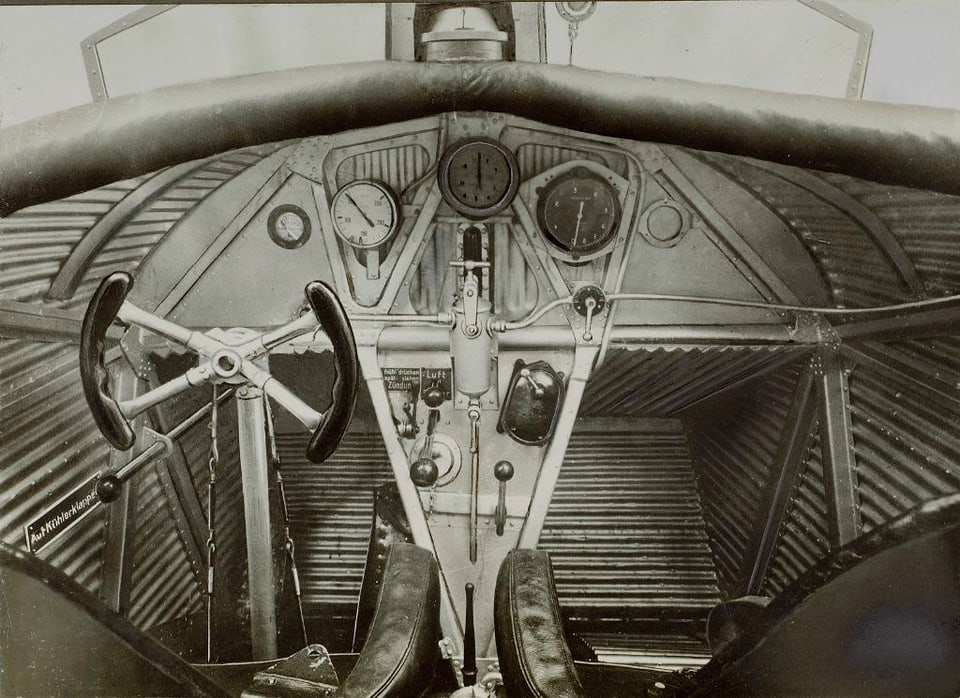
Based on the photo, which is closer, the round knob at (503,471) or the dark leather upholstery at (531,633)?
the dark leather upholstery at (531,633)

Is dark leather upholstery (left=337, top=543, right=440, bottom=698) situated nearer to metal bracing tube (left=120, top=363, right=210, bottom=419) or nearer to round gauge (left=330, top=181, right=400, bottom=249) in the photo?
metal bracing tube (left=120, top=363, right=210, bottom=419)

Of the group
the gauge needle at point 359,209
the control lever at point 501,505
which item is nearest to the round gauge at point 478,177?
the gauge needle at point 359,209

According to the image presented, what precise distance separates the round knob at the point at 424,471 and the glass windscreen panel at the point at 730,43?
103cm

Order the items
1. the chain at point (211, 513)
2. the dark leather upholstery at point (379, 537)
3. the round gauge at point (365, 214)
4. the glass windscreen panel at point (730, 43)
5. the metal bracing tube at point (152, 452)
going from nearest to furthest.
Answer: the glass windscreen panel at point (730, 43) < the metal bracing tube at point (152, 452) < the chain at point (211, 513) < the round gauge at point (365, 214) < the dark leather upholstery at point (379, 537)

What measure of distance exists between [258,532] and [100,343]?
562 millimetres

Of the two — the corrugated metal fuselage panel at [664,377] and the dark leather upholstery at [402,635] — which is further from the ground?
the corrugated metal fuselage panel at [664,377]

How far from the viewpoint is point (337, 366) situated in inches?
45.3

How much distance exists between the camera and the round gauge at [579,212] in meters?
1.58

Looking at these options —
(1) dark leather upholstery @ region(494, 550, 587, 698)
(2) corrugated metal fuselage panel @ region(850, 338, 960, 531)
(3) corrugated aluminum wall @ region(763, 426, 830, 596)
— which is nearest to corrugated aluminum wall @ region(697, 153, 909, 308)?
(2) corrugated metal fuselage panel @ region(850, 338, 960, 531)

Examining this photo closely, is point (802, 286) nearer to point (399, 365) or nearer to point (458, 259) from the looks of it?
point (458, 259)

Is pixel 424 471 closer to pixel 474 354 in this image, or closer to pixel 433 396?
pixel 433 396

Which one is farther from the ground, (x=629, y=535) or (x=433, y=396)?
(x=433, y=396)

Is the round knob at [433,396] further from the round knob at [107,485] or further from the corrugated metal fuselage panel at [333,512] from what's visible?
the round knob at [107,485]

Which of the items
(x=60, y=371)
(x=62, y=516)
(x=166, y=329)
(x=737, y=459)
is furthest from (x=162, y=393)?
(x=737, y=459)
